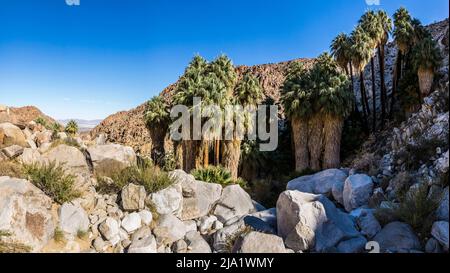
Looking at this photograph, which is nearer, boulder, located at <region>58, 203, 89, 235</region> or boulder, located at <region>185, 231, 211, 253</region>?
boulder, located at <region>58, 203, 89, 235</region>

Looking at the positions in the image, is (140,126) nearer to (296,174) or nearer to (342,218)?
(296,174)

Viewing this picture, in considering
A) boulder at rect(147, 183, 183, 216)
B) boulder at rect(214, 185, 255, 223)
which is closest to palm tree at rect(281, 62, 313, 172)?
boulder at rect(214, 185, 255, 223)

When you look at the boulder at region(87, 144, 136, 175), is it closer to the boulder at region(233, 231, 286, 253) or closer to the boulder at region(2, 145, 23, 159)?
the boulder at region(2, 145, 23, 159)

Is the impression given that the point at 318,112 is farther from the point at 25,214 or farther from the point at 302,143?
the point at 25,214

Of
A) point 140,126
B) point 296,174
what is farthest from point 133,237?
point 140,126

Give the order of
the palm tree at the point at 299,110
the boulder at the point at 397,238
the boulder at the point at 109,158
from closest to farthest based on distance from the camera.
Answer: the boulder at the point at 397,238 < the boulder at the point at 109,158 < the palm tree at the point at 299,110

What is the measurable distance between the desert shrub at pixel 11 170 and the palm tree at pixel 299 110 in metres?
21.2

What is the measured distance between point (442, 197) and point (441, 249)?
145 centimetres

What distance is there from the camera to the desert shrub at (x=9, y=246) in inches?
257

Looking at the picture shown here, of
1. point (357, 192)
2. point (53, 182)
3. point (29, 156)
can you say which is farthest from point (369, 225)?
point (29, 156)

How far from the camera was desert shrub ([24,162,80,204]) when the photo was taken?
320 inches

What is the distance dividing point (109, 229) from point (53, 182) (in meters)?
1.81

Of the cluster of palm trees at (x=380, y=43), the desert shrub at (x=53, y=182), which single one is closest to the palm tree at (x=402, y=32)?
the cluster of palm trees at (x=380, y=43)

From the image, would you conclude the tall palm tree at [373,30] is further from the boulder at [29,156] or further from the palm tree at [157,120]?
→ the boulder at [29,156]
